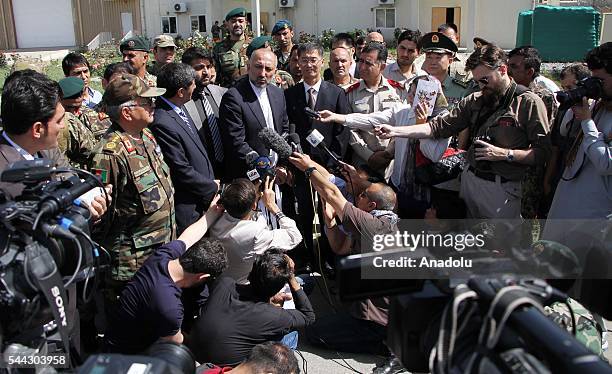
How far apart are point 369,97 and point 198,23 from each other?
26692 mm

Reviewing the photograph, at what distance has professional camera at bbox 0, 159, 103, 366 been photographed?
170 centimetres

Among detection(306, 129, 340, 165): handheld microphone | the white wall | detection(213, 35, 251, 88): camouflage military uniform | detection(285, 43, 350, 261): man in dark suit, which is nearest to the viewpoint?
detection(306, 129, 340, 165): handheld microphone

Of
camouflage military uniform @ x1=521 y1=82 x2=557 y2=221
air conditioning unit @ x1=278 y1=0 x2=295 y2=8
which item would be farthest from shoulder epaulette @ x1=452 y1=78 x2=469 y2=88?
air conditioning unit @ x1=278 y1=0 x2=295 y2=8

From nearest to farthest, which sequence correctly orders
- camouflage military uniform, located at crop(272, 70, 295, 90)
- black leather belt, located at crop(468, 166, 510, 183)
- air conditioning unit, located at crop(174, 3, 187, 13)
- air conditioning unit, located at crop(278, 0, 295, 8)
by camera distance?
black leather belt, located at crop(468, 166, 510, 183)
camouflage military uniform, located at crop(272, 70, 295, 90)
air conditioning unit, located at crop(278, 0, 295, 8)
air conditioning unit, located at crop(174, 3, 187, 13)

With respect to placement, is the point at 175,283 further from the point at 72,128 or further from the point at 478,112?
the point at 478,112

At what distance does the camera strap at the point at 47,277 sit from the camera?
1.72 metres

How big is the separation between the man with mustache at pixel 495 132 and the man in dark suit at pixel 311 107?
0.83m

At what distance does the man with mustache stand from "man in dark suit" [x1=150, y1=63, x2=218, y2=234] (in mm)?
1348

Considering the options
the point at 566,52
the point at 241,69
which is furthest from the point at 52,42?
the point at 241,69

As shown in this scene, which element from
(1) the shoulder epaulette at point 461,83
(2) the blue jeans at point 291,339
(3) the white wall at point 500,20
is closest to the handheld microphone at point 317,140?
(2) the blue jeans at point 291,339

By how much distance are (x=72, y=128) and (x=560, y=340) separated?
12.6ft

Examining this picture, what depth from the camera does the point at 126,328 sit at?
327 centimetres

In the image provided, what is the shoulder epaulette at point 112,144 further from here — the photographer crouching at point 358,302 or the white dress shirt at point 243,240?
the photographer crouching at point 358,302

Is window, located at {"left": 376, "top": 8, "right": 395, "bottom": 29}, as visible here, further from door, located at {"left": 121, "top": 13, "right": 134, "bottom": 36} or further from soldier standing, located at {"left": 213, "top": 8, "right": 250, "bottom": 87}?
soldier standing, located at {"left": 213, "top": 8, "right": 250, "bottom": 87}
